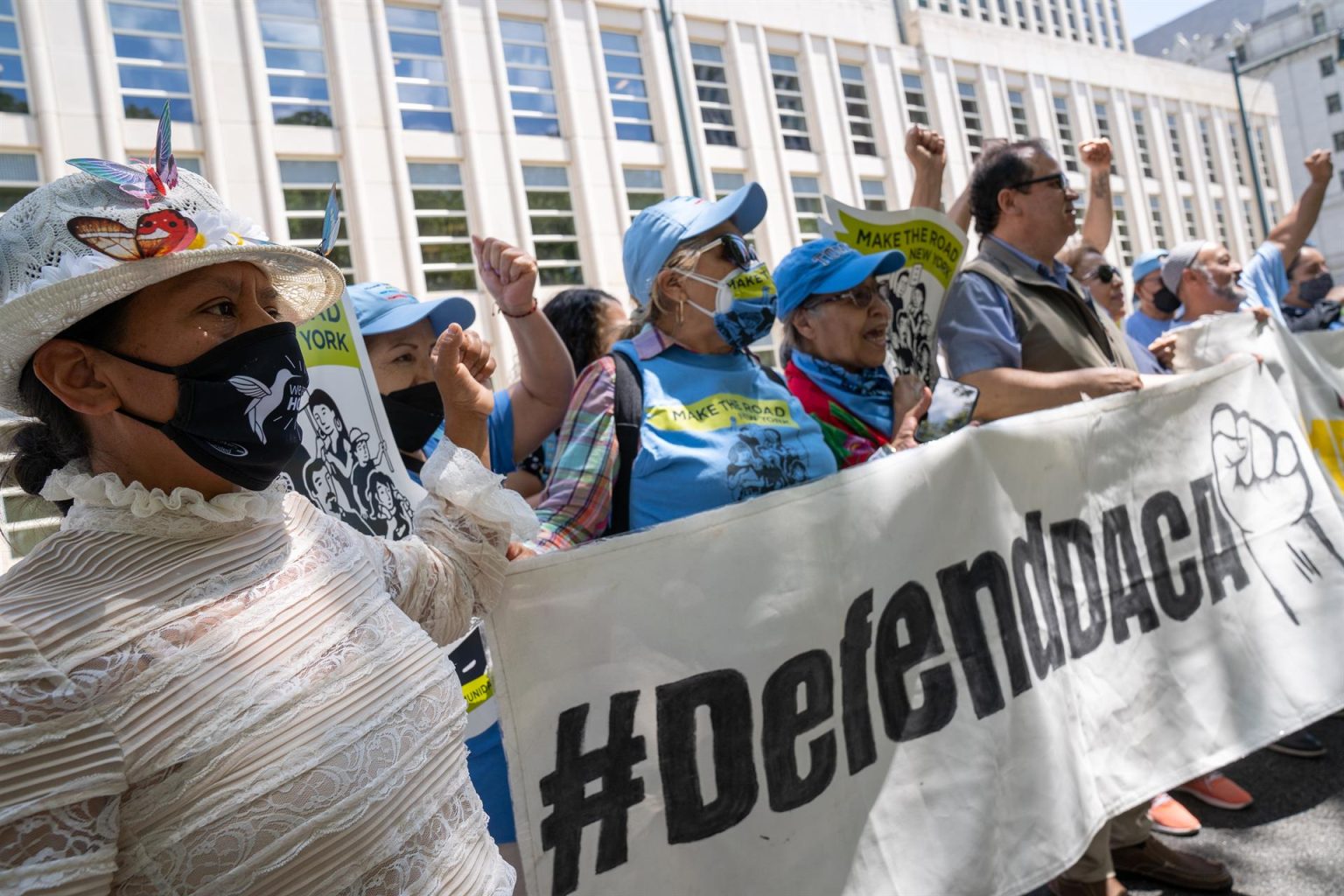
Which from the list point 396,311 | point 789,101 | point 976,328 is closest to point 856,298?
point 976,328

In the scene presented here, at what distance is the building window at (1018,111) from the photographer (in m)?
31.4

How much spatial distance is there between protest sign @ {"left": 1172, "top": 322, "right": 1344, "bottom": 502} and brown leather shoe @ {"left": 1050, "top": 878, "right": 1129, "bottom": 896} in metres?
1.78

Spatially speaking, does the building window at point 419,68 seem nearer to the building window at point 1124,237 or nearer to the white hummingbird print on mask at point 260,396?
the white hummingbird print on mask at point 260,396

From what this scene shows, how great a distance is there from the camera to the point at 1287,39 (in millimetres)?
57438

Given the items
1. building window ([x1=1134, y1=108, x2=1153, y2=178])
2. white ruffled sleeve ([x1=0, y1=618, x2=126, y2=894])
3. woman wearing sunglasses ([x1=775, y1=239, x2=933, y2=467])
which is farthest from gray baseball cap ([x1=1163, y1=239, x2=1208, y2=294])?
building window ([x1=1134, y1=108, x2=1153, y2=178])

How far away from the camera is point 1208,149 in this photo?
128 ft

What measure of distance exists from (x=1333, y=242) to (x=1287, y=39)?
39.2 ft

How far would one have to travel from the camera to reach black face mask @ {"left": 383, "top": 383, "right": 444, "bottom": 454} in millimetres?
2441

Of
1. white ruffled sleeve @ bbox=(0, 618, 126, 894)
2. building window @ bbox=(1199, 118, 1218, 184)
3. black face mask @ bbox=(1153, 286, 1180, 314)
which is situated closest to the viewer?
white ruffled sleeve @ bbox=(0, 618, 126, 894)

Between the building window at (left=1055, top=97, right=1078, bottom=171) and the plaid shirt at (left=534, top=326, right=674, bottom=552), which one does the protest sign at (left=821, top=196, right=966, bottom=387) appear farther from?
the building window at (left=1055, top=97, right=1078, bottom=171)

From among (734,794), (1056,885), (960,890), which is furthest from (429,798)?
(1056,885)

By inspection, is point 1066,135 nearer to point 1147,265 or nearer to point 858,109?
point 858,109

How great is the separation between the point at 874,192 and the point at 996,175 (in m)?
24.8

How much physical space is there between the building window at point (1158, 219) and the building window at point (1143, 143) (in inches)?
37.8
